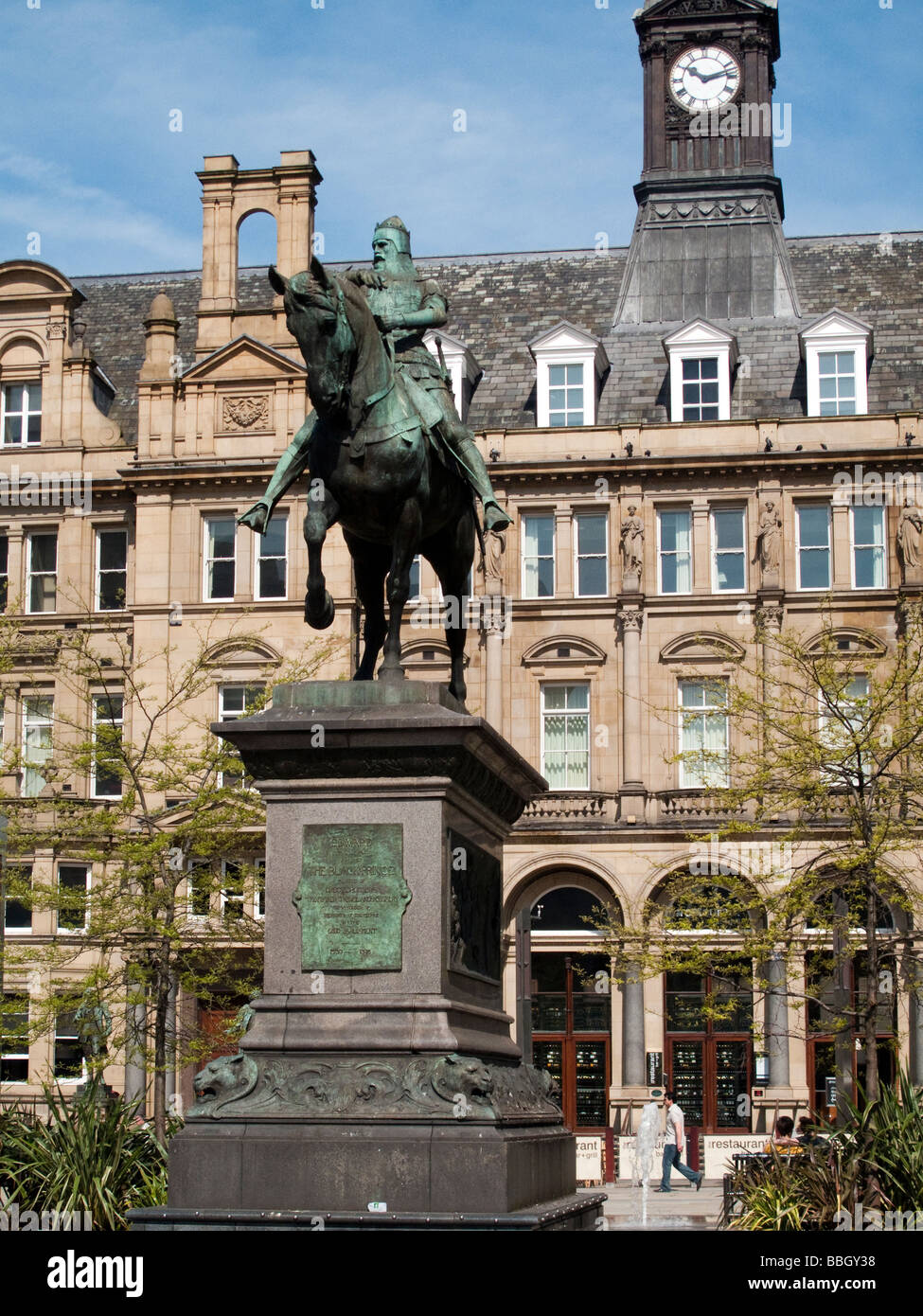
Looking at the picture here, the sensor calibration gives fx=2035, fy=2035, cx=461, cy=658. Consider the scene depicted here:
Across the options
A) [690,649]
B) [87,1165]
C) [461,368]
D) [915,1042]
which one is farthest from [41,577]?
[87,1165]

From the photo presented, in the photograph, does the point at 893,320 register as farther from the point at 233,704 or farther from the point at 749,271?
the point at 233,704

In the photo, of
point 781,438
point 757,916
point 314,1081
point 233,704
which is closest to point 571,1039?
point 757,916

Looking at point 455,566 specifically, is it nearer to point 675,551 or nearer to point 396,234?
point 396,234

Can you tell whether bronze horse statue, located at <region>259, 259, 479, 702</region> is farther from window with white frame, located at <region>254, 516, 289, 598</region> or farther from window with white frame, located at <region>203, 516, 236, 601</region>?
window with white frame, located at <region>203, 516, 236, 601</region>

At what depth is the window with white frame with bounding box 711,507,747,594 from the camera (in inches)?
1836

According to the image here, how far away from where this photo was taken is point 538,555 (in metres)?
47.6

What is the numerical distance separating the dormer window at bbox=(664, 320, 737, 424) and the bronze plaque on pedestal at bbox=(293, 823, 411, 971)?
3743cm

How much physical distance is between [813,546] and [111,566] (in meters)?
16.8

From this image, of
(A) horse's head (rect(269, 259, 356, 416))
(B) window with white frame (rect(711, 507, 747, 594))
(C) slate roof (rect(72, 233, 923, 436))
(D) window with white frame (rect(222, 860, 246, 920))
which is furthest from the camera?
(C) slate roof (rect(72, 233, 923, 436))

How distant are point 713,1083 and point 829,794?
1478cm

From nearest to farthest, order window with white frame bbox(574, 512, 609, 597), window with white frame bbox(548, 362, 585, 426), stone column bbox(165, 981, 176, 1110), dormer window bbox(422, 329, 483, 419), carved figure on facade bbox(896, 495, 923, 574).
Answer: stone column bbox(165, 981, 176, 1110) → carved figure on facade bbox(896, 495, 923, 574) → window with white frame bbox(574, 512, 609, 597) → window with white frame bbox(548, 362, 585, 426) → dormer window bbox(422, 329, 483, 419)

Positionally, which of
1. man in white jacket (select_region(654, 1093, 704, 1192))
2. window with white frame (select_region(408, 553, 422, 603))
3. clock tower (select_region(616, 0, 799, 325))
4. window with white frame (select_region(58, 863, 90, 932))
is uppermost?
clock tower (select_region(616, 0, 799, 325))

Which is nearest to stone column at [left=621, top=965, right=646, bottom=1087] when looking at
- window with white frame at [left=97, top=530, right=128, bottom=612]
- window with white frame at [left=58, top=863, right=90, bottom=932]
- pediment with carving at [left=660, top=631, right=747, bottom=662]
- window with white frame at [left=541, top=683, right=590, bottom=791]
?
window with white frame at [left=541, top=683, right=590, bottom=791]

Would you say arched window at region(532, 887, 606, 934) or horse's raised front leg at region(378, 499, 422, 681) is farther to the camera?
arched window at region(532, 887, 606, 934)
